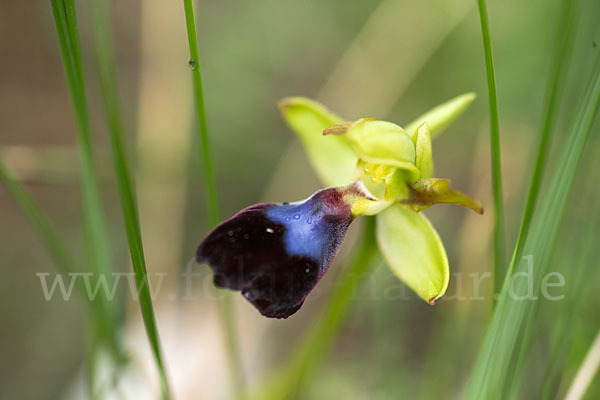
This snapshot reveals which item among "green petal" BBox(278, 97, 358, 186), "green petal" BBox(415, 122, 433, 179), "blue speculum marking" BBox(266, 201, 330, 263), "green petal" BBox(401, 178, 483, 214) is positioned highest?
"green petal" BBox(278, 97, 358, 186)

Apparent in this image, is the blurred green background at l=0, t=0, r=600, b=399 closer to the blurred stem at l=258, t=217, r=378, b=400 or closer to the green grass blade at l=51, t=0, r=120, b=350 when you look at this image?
the blurred stem at l=258, t=217, r=378, b=400

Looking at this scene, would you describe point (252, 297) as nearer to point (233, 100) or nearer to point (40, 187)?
point (233, 100)

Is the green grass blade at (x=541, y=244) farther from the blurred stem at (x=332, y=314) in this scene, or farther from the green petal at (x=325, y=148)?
the green petal at (x=325, y=148)

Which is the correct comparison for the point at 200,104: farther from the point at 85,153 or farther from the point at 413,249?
the point at 413,249

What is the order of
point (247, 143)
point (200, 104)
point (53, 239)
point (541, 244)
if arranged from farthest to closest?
point (247, 143)
point (53, 239)
point (200, 104)
point (541, 244)

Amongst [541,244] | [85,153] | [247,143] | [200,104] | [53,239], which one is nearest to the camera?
[541,244]

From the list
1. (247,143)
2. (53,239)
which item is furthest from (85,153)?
(247,143)

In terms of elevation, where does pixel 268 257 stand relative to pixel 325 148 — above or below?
below

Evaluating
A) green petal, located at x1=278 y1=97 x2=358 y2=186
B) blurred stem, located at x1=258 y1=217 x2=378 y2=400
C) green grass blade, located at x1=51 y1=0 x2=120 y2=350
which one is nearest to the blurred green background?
A: blurred stem, located at x1=258 y1=217 x2=378 y2=400
